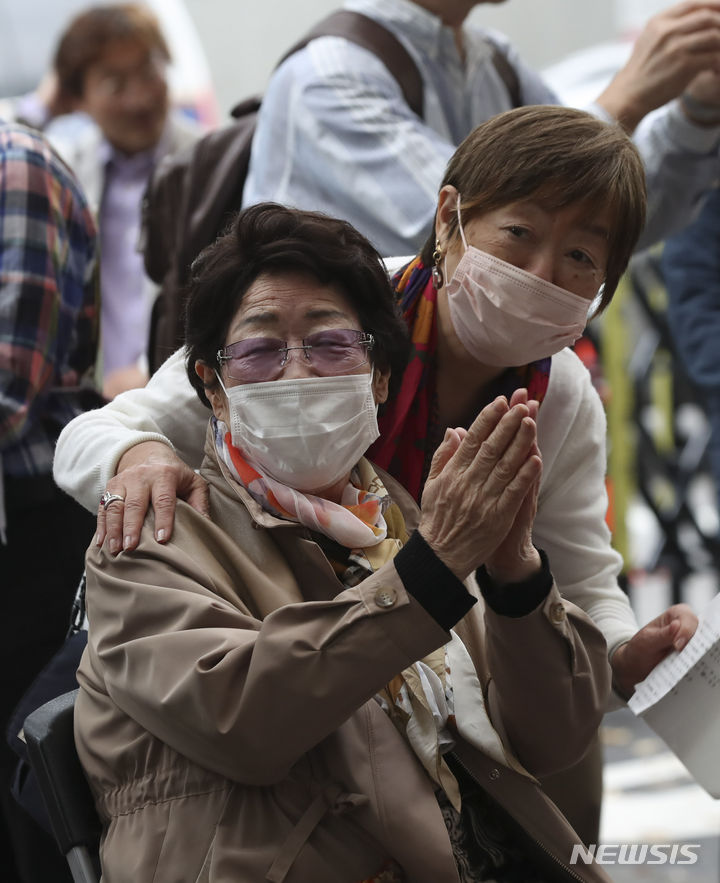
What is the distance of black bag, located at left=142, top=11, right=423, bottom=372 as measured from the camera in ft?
9.65

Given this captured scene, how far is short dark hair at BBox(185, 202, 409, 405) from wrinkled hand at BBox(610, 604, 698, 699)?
67 cm

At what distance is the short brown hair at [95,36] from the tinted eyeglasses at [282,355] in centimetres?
274

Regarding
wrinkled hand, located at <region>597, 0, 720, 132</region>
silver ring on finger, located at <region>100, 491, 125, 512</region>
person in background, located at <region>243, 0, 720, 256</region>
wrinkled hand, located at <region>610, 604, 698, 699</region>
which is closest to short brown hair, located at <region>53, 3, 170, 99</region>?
person in background, located at <region>243, 0, 720, 256</region>

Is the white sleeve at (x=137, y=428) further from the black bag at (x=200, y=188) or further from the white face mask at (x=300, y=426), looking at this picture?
the black bag at (x=200, y=188)

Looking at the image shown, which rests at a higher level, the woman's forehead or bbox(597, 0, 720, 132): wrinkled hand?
bbox(597, 0, 720, 132): wrinkled hand

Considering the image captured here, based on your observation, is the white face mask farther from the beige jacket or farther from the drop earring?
the drop earring

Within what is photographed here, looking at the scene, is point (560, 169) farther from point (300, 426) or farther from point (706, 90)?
point (706, 90)

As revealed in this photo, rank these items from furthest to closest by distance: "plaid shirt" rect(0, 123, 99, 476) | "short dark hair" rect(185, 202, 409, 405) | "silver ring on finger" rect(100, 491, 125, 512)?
"plaid shirt" rect(0, 123, 99, 476)
"short dark hair" rect(185, 202, 409, 405)
"silver ring on finger" rect(100, 491, 125, 512)

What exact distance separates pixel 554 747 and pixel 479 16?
6.88 m

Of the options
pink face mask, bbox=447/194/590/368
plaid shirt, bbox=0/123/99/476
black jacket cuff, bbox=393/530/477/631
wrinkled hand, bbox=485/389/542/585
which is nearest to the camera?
black jacket cuff, bbox=393/530/477/631

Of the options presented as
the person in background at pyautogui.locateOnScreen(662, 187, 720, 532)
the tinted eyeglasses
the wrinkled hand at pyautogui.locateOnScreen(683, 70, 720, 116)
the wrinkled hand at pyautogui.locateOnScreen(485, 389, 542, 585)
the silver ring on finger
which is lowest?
the person in background at pyautogui.locateOnScreen(662, 187, 720, 532)

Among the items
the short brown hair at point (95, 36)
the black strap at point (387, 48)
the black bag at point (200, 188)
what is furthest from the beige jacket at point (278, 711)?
the short brown hair at point (95, 36)

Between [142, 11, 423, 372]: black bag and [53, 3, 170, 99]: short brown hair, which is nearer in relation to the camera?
[142, 11, 423, 372]: black bag

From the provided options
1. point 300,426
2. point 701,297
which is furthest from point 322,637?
point 701,297
